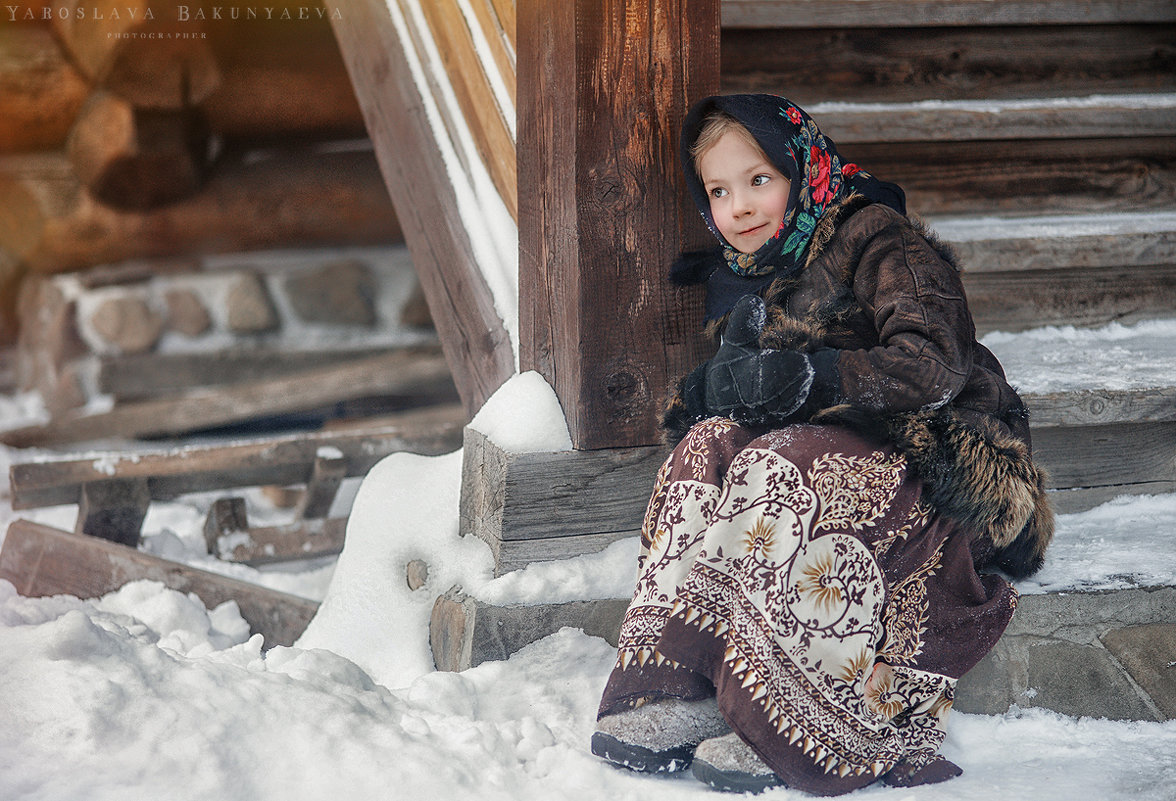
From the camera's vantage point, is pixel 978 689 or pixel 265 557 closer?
pixel 978 689

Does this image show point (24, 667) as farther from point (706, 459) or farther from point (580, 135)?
point (580, 135)

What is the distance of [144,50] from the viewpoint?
4199 mm

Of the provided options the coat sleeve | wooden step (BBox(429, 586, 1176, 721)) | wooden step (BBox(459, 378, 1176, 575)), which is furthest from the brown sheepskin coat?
wooden step (BBox(459, 378, 1176, 575))

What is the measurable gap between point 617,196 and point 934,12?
155 centimetres

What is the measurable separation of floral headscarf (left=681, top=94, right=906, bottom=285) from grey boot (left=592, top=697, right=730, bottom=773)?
0.72 m

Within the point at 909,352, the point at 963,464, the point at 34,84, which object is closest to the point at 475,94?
the point at 909,352

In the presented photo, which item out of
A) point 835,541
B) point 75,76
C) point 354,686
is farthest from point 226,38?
point 835,541

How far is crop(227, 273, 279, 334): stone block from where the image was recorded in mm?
4574

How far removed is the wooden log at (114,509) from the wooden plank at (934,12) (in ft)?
6.96

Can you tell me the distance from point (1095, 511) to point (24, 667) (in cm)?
201

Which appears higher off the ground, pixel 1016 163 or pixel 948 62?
pixel 948 62

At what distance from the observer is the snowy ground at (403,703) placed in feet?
4.54

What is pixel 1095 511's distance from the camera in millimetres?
2248

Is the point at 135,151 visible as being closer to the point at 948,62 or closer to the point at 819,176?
the point at 948,62
